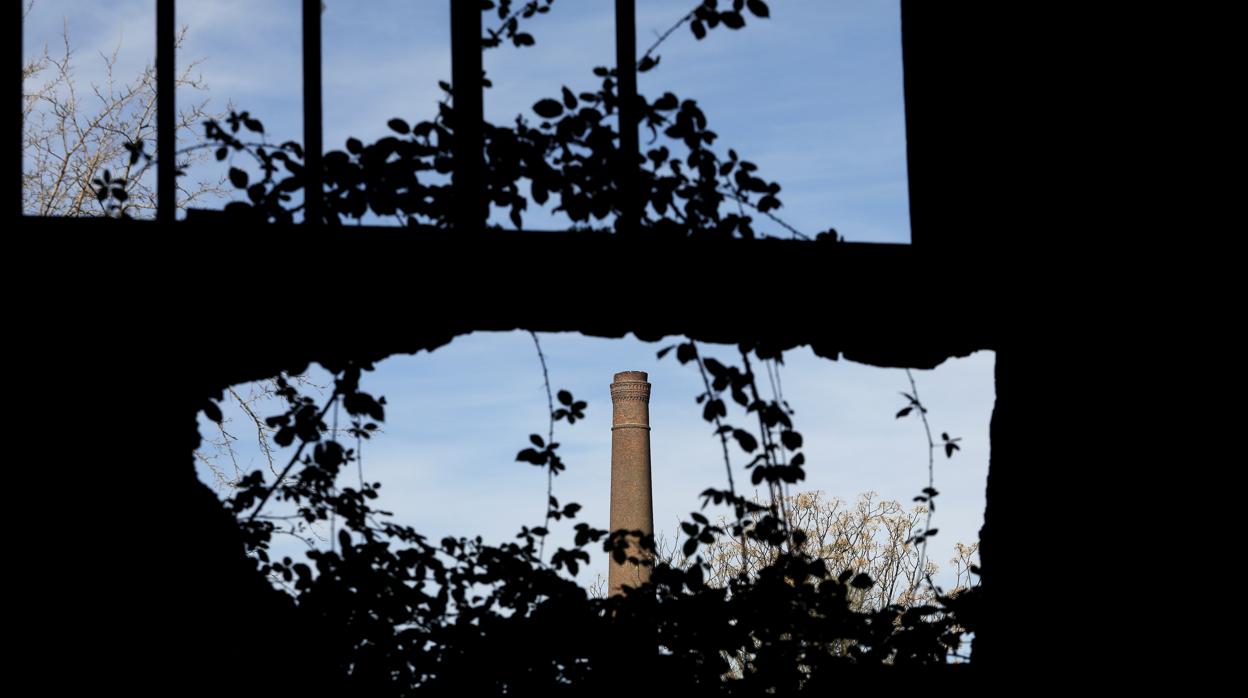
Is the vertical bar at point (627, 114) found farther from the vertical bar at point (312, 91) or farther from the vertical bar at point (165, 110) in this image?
the vertical bar at point (165, 110)

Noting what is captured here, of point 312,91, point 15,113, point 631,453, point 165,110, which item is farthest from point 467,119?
point 631,453

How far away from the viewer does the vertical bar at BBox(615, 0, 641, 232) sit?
2717mm

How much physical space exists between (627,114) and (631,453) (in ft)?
45.2

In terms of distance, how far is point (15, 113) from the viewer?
236 cm

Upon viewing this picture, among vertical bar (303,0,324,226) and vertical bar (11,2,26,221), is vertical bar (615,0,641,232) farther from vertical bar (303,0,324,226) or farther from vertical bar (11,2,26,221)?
vertical bar (11,2,26,221)

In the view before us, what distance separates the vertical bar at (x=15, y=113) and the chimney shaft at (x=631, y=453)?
13.8 meters

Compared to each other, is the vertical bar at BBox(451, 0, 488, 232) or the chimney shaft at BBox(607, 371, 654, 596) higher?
the chimney shaft at BBox(607, 371, 654, 596)

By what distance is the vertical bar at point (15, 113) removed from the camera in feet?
7.70

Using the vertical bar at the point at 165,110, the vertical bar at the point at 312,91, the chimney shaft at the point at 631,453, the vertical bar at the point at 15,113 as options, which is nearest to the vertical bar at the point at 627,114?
the vertical bar at the point at 312,91

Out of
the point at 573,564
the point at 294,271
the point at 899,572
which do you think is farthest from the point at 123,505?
the point at 899,572

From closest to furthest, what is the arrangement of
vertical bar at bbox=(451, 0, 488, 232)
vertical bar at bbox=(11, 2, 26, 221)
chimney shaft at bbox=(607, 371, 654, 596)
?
vertical bar at bbox=(11, 2, 26, 221) < vertical bar at bbox=(451, 0, 488, 232) < chimney shaft at bbox=(607, 371, 654, 596)

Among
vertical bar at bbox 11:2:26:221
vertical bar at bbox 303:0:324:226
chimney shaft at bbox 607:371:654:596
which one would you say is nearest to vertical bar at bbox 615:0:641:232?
vertical bar at bbox 303:0:324:226

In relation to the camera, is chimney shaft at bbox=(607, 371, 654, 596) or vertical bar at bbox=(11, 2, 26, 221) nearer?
vertical bar at bbox=(11, 2, 26, 221)

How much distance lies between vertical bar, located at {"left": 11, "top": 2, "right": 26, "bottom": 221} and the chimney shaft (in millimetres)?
13767
